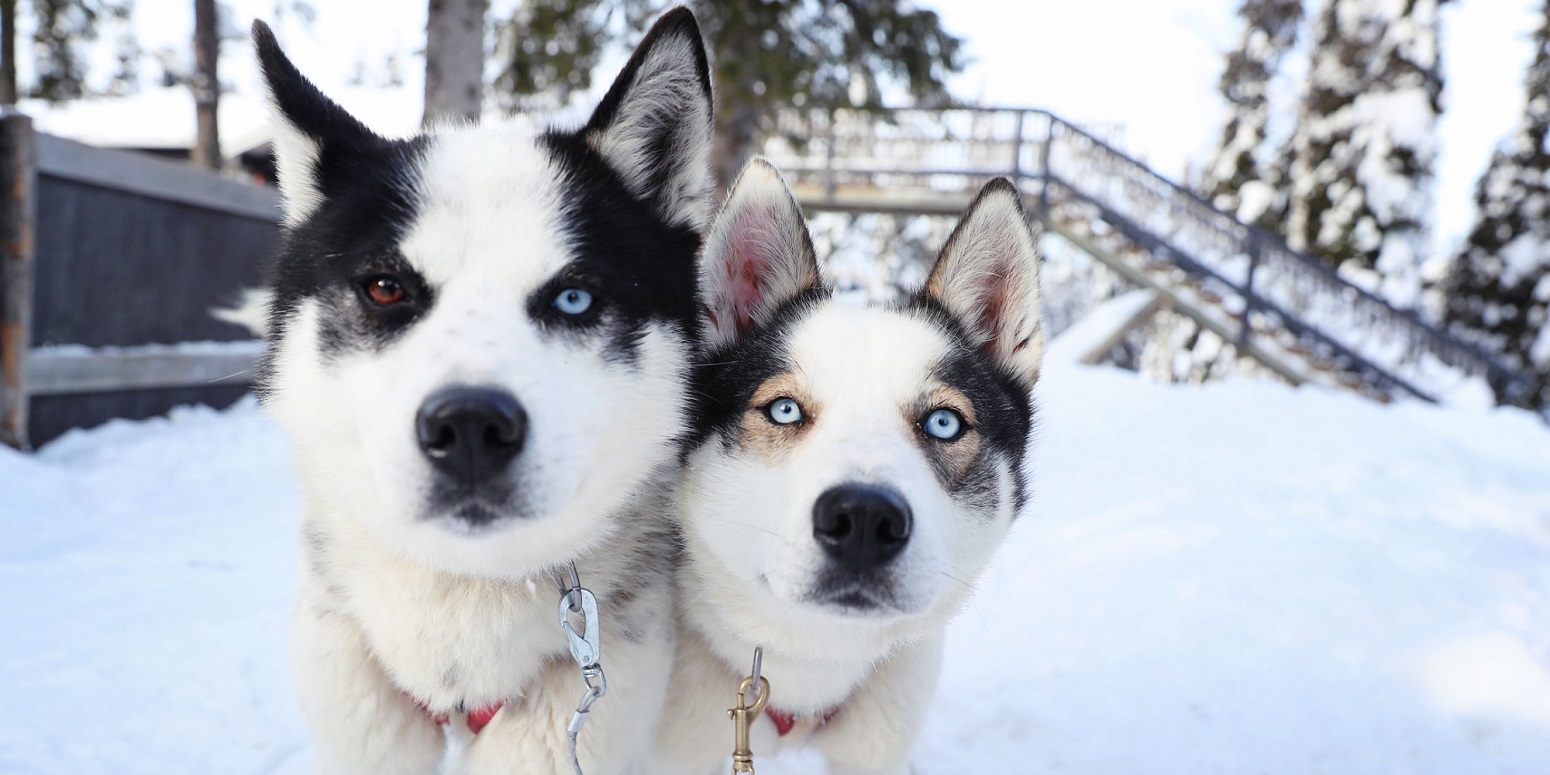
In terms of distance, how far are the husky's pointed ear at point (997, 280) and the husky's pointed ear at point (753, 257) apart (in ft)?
1.25

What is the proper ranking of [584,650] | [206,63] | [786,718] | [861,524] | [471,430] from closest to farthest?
1. [471,430]
2. [861,524]
3. [584,650]
4. [786,718]
5. [206,63]

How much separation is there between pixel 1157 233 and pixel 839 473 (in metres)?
13.1

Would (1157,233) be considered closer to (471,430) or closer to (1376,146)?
(1376,146)

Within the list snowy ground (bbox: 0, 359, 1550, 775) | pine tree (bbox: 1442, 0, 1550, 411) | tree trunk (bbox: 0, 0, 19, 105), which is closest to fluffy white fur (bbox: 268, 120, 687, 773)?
snowy ground (bbox: 0, 359, 1550, 775)

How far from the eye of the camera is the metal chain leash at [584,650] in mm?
1735

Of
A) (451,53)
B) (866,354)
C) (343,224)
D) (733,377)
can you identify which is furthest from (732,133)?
(343,224)

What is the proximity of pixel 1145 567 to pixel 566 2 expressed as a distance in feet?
27.3

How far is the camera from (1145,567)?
4.46 metres

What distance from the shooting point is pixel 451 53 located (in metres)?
6.43

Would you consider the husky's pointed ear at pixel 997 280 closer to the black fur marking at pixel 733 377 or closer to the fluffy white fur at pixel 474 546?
the black fur marking at pixel 733 377

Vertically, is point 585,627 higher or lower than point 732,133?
lower

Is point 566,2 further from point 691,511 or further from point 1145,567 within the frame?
point 691,511

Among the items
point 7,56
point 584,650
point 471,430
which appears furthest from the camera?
point 7,56

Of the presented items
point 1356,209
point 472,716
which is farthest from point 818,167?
point 472,716
